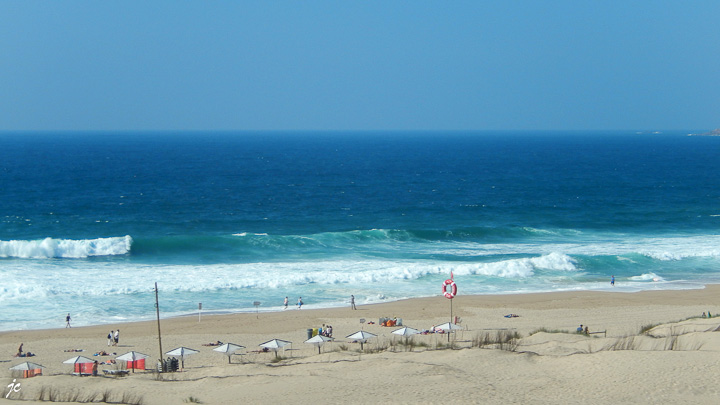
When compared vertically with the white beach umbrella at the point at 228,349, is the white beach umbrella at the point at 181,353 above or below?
below

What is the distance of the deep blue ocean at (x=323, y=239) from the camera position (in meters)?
37.7

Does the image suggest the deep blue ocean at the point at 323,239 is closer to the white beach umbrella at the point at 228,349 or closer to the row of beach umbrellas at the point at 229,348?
the row of beach umbrellas at the point at 229,348

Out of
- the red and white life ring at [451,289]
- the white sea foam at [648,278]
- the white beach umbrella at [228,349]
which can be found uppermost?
the red and white life ring at [451,289]

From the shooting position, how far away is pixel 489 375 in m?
19.1

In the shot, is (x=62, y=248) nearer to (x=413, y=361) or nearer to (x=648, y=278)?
(x=413, y=361)

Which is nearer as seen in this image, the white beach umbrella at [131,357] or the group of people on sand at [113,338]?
the white beach umbrella at [131,357]

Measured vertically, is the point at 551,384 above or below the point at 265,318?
above

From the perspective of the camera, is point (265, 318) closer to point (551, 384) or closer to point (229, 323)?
point (229, 323)

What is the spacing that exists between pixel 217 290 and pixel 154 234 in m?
16.9

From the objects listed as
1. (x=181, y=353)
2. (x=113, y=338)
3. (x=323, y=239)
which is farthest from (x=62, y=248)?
(x=181, y=353)

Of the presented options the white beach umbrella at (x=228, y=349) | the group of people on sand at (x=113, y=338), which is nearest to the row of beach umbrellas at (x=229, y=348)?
the white beach umbrella at (x=228, y=349)

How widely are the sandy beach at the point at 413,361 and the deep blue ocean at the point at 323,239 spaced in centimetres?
462

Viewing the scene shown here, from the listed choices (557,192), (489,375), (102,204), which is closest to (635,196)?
(557,192)

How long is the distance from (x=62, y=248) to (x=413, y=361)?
34.2 metres
